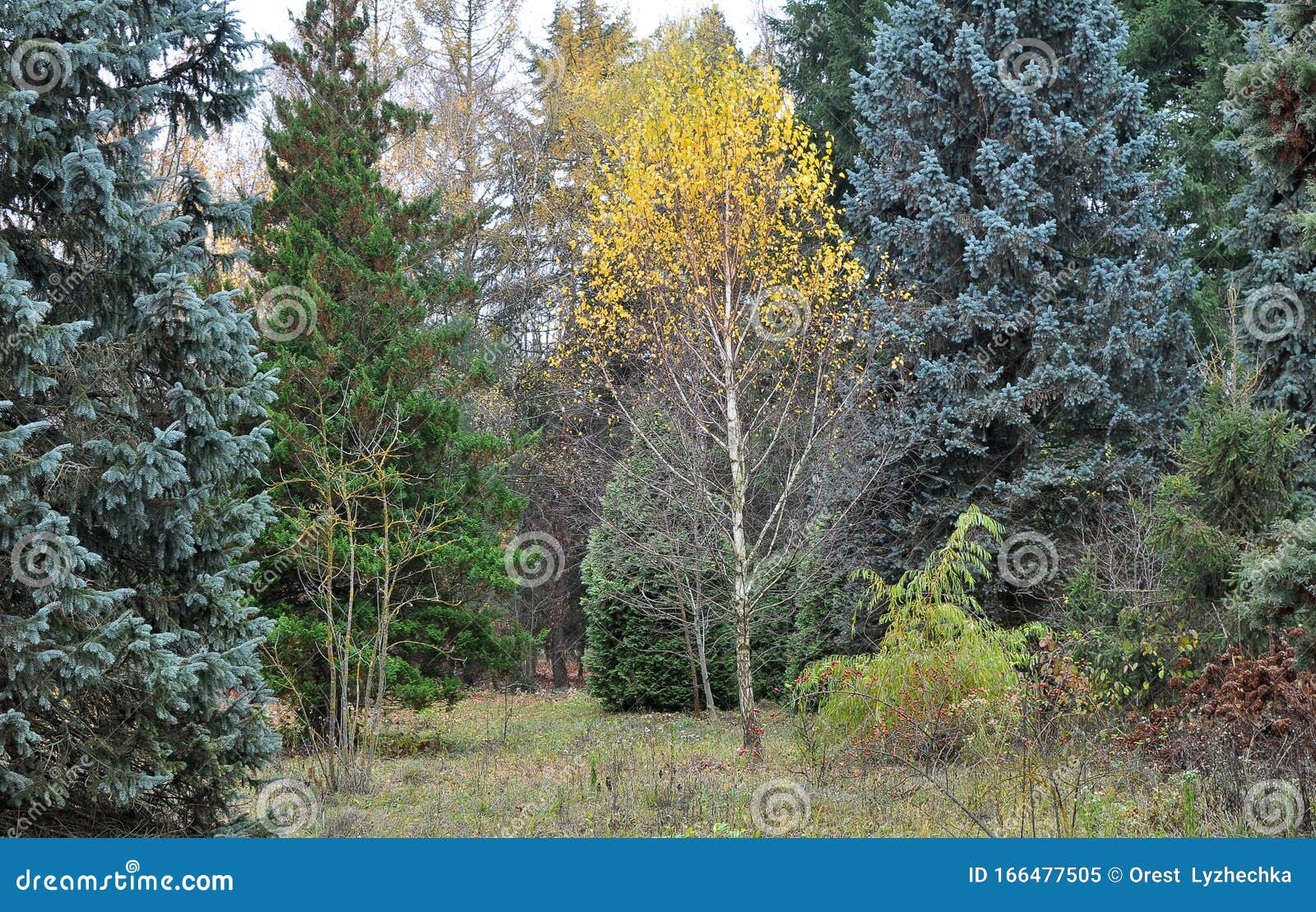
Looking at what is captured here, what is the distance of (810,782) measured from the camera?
8.09m

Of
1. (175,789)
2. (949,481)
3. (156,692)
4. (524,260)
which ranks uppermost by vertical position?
(524,260)

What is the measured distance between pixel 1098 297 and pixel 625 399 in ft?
20.4

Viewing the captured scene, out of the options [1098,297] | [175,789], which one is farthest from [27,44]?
[1098,297]

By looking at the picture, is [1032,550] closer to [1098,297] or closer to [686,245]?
[1098,297]

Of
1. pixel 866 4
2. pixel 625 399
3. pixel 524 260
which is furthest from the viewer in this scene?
pixel 524 260

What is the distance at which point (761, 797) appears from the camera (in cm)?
743
